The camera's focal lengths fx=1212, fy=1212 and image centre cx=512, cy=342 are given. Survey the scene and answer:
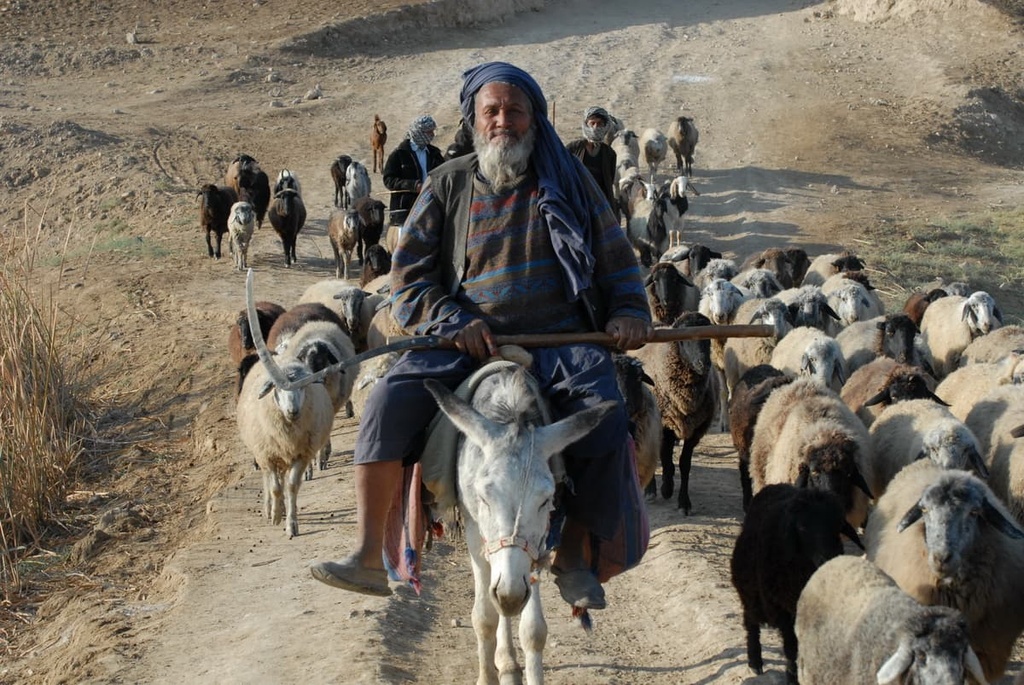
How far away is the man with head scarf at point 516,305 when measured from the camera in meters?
4.62

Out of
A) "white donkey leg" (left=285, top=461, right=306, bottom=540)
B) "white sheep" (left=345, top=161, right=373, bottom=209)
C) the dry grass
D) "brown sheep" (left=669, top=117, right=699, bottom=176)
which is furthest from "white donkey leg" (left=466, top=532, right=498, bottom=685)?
"brown sheep" (left=669, top=117, right=699, bottom=176)

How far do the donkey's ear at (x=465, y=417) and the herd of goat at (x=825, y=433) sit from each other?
5.68ft

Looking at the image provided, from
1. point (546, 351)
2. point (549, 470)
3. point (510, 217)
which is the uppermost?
point (510, 217)

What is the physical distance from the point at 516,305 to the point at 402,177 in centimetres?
680

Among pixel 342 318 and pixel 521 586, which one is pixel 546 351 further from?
pixel 342 318

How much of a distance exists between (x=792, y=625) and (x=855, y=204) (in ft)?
48.7

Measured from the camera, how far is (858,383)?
29.6 ft

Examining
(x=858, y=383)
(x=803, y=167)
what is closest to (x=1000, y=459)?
(x=858, y=383)

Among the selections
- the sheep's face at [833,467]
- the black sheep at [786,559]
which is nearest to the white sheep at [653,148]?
the sheep's face at [833,467]

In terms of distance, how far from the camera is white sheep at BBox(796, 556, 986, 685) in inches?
176

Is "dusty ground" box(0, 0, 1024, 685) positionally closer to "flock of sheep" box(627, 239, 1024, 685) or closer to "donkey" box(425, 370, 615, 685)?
"flock of sheep" box(627, 239, 1024, 685)

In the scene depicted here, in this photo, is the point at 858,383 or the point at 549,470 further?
the point at 858,383

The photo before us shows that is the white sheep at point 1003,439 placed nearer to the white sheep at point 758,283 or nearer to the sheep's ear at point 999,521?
the sheep's ear at point 999,521

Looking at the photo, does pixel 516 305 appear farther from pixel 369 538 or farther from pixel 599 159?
pixel 599 159
